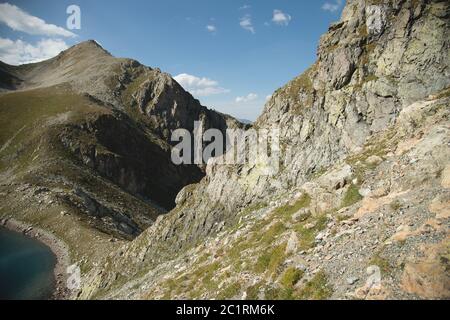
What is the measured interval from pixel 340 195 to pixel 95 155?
10998cm

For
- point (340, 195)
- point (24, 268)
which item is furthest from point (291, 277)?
point (24, 268)

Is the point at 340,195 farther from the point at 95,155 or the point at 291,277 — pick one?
the point at 95,155

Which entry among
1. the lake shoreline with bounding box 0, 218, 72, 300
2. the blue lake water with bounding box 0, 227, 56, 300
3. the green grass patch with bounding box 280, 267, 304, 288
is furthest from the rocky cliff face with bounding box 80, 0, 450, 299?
the blue lake water with bounding box 0, 227, 56, 300

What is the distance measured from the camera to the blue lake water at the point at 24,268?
57.4m

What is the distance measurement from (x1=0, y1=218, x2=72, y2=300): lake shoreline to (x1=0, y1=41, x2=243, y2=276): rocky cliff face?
5.22ft

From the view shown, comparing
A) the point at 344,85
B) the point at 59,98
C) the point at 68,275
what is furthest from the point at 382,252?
the point at 59,98

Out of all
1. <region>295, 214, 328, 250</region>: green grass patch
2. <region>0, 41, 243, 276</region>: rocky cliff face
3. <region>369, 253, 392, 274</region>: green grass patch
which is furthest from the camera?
<region>0, 41, 243, 276</region>: rocky cliff face

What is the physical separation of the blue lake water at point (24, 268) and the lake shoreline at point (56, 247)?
0.79m

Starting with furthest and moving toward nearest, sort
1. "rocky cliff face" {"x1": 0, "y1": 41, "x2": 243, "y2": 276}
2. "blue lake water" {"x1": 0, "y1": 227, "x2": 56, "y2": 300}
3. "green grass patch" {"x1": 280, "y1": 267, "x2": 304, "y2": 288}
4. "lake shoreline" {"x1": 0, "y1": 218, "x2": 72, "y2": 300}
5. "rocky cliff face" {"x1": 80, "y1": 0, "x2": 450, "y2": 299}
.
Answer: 1. "rocky cliff face" {"x1": 0, "y1": 41, "x2": 243, "y2": 276}
2. "lake shoreline" {"x1": 0, "y1": 218, "x2": 72, "y2": 300}
3. "blue lake water" {"x1": 0, "y1": 227, "x2": 56, "y2": 300}
4. "green grass patch" {"x1": 280, "y1": 267, "x2": 304, "y2": 288}
5. "rocky cliff face" {"x1": 80, "y1": 0, "x2": 450, "y2": 299}

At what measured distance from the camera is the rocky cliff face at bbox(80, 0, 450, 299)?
16.8m

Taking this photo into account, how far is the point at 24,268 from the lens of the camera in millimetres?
65875

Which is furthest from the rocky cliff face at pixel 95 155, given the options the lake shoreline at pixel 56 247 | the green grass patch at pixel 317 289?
the green grass patch at pixel 317 289

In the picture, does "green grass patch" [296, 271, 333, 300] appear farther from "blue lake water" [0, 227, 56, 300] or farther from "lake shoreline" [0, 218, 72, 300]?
"blue lake water" [0, 227, 56, 300]

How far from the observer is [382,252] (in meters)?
16.3
